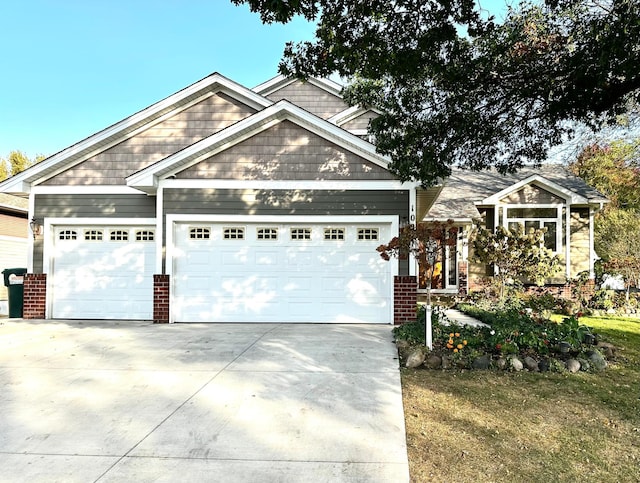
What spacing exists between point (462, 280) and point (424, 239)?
28.6 ft

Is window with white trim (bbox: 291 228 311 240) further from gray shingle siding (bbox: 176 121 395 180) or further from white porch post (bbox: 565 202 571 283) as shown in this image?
white porch post (bbox: 565 202 571 283)

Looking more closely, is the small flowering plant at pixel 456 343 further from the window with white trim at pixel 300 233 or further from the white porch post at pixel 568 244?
the white porch post at pixel 568 244

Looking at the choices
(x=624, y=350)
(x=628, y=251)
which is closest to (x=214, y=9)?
(x=624, y=350)

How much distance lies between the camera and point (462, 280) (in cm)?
1484

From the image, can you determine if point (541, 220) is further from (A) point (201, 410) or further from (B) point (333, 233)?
(A) point (201, 410)

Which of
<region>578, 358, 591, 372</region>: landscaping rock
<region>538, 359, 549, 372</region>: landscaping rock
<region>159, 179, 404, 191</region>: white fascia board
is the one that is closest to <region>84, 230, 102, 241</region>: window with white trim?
<region>159, 179, 404, 191</region>: white fascia board

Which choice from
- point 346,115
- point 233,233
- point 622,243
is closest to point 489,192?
point 622,243

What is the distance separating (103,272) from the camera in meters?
10.2

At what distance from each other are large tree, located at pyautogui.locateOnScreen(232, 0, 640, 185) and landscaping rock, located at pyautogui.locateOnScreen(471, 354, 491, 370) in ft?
11.3

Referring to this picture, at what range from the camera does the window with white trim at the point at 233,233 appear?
9.81m

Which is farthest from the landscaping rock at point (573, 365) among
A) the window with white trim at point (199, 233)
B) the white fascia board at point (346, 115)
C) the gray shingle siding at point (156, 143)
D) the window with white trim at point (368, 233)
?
the white fascia board at point (346, 115)

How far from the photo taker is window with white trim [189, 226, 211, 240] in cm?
984

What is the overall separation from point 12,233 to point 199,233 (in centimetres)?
1331

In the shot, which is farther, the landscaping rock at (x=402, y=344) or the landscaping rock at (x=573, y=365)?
the landscaping rock at (x=402, y=344)
